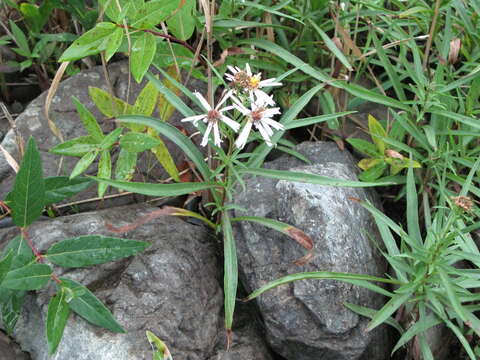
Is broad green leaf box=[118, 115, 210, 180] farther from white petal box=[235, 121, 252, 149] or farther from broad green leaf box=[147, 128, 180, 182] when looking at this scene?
white petal box=[235, 121, 252, 149]

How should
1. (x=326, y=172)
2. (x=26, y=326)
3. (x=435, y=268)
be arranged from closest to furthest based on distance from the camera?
(x=435, y=268) → (x=26, y=326) → (x=326, y=172)

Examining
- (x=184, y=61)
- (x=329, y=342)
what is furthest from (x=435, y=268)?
(x=184, y=61)

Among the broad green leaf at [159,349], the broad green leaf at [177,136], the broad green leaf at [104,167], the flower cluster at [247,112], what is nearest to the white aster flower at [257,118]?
the flower cluster at [247,112]

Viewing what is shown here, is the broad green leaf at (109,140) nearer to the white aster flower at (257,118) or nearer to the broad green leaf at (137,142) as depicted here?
the broad green leaf at (137,142)

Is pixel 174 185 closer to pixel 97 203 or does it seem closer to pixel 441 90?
pixel 97 203

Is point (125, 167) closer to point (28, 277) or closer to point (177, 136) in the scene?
point (177, 136)

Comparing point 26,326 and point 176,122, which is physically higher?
point 176,122
